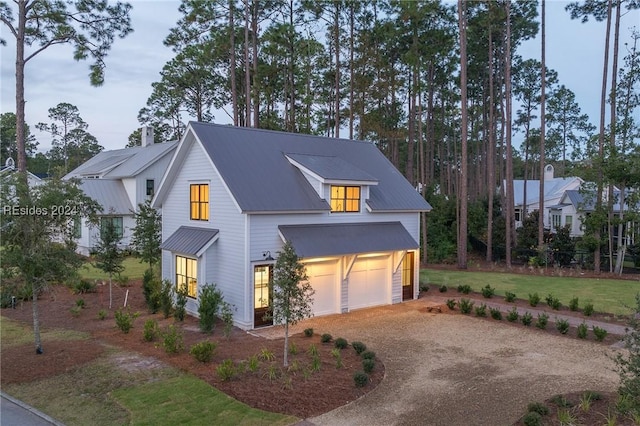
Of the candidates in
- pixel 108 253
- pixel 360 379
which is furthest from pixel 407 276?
pixel 108 253

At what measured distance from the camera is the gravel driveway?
8258 millimetres

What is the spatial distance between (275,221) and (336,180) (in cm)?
267

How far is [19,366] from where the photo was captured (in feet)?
35.0

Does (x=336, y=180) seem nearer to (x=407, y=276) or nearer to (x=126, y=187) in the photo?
(x=407, y=276)

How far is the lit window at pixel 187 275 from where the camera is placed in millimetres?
15406

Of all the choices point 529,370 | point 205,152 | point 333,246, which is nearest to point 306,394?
point 529,370

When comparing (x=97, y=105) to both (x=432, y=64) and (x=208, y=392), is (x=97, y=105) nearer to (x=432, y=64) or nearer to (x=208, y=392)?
(x=432, y=64)

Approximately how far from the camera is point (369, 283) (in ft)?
55.8

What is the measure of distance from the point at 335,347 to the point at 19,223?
8.49 m

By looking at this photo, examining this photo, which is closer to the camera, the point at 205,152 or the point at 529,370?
the point at 529,370

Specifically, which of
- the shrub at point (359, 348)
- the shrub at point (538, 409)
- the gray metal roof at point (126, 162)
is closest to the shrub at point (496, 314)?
the shrub at point (359, 348)

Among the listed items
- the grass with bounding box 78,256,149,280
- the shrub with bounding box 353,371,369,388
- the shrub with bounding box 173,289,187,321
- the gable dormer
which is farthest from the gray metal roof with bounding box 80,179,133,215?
the shrub with bounding box 353,371,369,388

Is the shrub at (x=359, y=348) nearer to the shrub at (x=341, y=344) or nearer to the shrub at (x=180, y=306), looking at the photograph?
the shrub at (x=341, y=344)

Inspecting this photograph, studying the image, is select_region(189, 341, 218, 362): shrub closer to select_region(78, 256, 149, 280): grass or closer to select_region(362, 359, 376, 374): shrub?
select_region(362, 359, 376, 374): shrub
